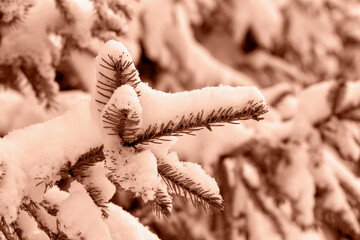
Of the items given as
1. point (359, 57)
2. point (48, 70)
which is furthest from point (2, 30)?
point (359, 57)

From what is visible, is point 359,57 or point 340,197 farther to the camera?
point 359,57

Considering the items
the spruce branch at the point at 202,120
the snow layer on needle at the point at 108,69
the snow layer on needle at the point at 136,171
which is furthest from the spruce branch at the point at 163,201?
the snow layer on needle at the point at 108,69

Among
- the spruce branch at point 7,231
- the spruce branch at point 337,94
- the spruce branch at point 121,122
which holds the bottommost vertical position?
the spruce branch at point 7,231

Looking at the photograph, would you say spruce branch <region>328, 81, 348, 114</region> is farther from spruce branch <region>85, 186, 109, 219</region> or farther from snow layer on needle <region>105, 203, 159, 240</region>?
spruce branch <region>85, 186, 109, 219</region>

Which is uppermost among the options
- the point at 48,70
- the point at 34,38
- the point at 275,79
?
the point at 275,79

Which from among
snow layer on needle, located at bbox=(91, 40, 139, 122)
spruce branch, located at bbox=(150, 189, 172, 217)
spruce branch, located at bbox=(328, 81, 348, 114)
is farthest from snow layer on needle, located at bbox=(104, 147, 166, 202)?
spruce branch, located at bbox=(328, 81, 348, 114)

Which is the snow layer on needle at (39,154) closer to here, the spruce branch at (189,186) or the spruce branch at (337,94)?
the spruce branch at (189,186)

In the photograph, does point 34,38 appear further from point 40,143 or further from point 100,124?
point 100,124

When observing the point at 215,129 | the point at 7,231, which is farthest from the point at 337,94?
the point at 7,231
